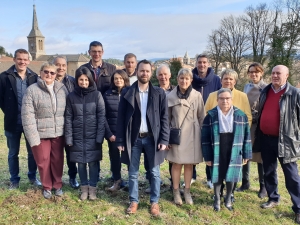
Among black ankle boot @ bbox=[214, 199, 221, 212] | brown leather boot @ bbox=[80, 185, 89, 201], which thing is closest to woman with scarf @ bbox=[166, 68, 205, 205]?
black ankle boot @ bbox=[214, 199, 221, 212]

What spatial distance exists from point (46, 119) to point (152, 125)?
1776 mm

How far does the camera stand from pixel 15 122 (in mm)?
5074

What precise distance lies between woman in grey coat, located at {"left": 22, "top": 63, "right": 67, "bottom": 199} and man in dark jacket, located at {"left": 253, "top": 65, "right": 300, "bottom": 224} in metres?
3.51

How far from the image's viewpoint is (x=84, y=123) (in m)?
4.75

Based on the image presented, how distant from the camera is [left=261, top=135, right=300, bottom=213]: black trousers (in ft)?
15.7

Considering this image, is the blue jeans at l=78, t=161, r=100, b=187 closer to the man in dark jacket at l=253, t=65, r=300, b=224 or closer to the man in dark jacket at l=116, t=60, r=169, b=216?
the man in dark jacket at l=116, t=60, r=169, b=216

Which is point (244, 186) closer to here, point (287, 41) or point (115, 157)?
point (115, 157)

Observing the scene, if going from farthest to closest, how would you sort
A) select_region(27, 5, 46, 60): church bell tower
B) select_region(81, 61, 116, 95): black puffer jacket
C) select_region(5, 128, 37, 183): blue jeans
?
1. select_region(27, 5, 46, 60): church bell tower
2. select_region(81, 61, 116, 95): black puffer jacket
3. select_region(5, 128, 37, 183): blue jeans

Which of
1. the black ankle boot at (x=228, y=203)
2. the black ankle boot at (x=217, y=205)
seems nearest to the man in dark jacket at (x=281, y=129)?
the black ankle boot at (x=228, y=203)

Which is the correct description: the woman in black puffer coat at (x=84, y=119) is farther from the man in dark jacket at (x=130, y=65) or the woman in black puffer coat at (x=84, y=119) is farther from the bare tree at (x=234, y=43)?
the bare tree at (x=234, y=43)

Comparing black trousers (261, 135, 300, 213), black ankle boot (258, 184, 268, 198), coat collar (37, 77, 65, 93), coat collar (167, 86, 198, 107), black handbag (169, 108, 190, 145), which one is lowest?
black ankle boot (258, 184, 268, 198)

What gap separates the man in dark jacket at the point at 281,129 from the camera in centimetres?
462

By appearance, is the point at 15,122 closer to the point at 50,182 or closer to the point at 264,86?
the point at 50,182

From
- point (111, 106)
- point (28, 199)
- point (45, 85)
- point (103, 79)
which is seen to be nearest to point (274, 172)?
point (111, 106)
